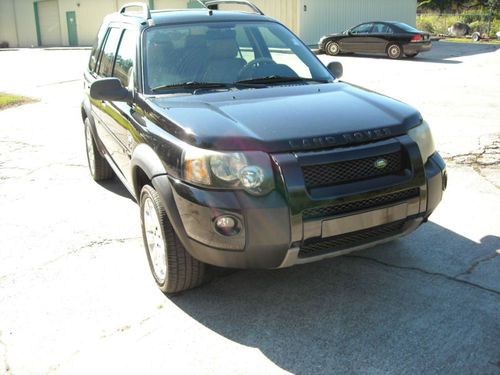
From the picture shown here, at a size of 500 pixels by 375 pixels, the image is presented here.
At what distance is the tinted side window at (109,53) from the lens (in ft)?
16.2

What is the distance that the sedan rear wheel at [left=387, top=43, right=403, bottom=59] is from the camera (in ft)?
65.6

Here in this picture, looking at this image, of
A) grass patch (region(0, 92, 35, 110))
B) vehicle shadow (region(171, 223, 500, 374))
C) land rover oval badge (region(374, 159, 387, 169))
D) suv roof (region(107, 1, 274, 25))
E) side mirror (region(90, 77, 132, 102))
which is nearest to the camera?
vehicle shadow (region(171, 223, 500, 374))

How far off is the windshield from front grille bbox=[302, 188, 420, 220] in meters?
1.49

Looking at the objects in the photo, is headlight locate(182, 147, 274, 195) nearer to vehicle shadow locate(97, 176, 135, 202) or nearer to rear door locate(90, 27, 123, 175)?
rear door locate(90, 27, 123, 175)

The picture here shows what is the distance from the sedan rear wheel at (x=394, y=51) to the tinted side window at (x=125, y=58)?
56.1 feet

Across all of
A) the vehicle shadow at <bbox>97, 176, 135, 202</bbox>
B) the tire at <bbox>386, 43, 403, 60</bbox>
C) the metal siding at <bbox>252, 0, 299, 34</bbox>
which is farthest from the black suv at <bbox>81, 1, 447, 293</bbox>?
the metal siding at <bbox>252, 0, 299, 34</bbox>

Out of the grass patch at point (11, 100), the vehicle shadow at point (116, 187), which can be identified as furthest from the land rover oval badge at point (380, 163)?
the grass patch at point (11, 100)

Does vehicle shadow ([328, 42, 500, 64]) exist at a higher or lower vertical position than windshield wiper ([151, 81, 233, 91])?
lower

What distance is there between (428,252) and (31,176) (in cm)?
477

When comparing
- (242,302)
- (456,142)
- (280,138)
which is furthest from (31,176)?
(456,142)

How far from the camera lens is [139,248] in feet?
14.4

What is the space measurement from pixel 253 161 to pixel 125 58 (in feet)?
6.95

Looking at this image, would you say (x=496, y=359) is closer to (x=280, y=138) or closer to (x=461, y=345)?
(x=461, y=345)

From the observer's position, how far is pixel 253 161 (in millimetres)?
2926
